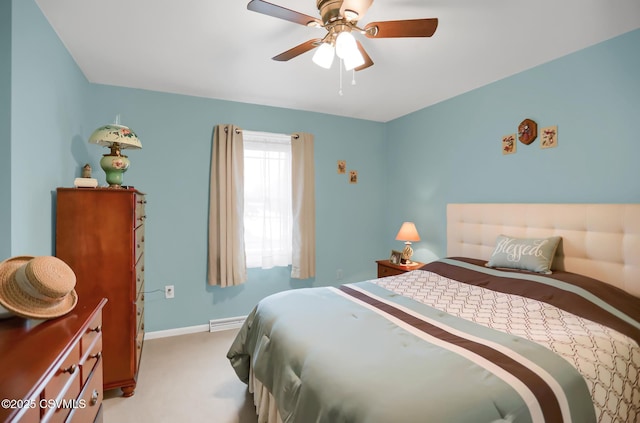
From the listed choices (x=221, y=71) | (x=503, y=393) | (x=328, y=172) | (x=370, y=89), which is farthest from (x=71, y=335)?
(x=328, y=172)

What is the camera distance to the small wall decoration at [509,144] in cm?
273

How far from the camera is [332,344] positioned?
55.0 inches

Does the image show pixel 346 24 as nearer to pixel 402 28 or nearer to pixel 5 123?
pixel 402 28

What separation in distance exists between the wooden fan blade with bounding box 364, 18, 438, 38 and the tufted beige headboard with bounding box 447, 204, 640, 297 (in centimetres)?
165

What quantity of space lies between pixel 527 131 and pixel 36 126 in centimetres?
338

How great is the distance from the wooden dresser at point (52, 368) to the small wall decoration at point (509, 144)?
10.2ft

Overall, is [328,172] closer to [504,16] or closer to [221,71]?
[221,71]

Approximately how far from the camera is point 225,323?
338cm

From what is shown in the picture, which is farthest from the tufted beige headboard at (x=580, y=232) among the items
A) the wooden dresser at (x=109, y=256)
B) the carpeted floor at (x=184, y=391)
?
the wooden dresser at (x=109, y=256)

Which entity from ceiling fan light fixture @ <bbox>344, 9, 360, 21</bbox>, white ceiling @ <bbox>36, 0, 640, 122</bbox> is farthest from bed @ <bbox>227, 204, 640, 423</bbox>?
ceiling fan light fixture @ <bbox>344, 9, 360, 21</bbox>

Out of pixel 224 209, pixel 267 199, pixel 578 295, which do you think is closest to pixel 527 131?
pixel 578 295

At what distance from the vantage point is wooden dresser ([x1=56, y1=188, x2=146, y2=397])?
204cm

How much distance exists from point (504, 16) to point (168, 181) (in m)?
3.02

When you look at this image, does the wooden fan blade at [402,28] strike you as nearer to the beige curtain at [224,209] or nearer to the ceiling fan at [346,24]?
the ceiling fan at [346,24]
